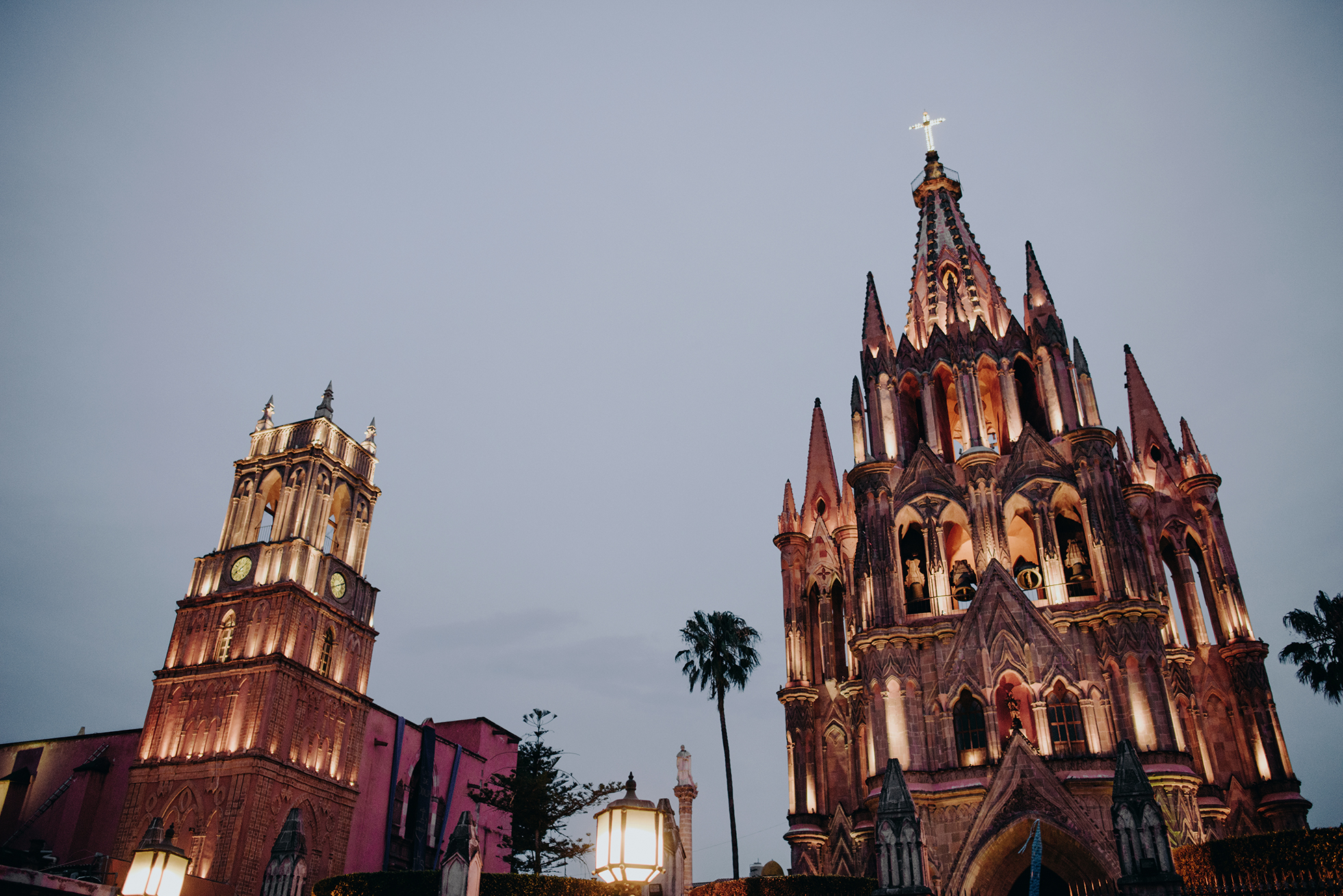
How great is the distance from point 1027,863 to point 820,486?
18525 mm

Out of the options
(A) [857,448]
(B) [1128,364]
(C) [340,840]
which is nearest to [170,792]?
(C) [340,840]

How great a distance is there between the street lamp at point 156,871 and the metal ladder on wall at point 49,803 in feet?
101

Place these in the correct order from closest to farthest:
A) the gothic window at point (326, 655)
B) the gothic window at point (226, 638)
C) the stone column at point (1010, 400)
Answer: the stone column at point (1010, 400) < the gothic window at point (226, 638) < the gothic window at point (326, 655)

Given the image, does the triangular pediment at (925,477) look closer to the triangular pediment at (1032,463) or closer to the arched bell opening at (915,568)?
the arched bell opening at (915,568)

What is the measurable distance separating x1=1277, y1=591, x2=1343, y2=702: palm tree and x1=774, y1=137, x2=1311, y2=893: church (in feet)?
5.27

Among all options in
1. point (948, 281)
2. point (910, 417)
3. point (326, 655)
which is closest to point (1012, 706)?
point (910, 417)

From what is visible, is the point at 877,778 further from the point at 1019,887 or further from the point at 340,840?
the point at 340,840

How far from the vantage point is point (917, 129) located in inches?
1988

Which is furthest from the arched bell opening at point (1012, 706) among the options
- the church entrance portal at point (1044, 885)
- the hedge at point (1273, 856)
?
the hedge at point (1273, 856)

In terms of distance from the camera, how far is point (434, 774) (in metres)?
49.8

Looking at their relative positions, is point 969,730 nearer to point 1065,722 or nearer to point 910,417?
point 1065,722

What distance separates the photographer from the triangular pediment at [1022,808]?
2759cm

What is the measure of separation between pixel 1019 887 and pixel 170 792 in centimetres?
3376

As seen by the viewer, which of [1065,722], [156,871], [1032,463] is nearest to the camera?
[156,871]
